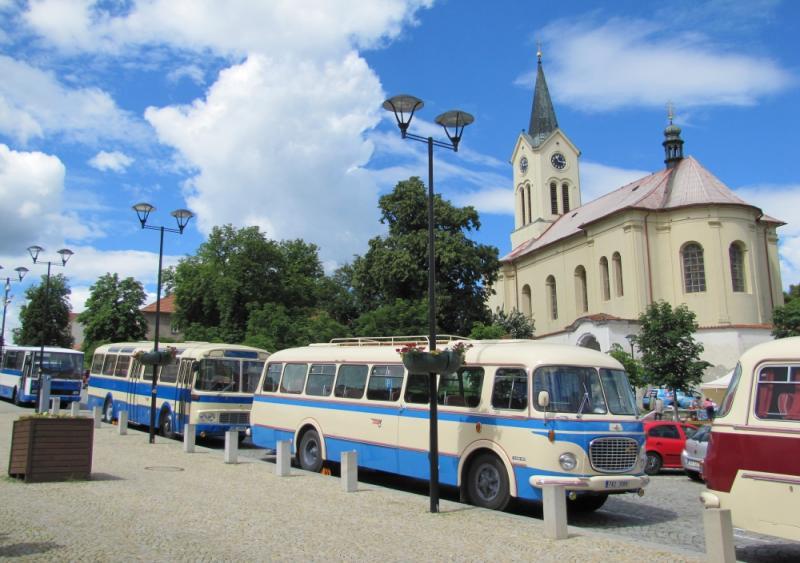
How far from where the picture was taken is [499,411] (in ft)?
37.2

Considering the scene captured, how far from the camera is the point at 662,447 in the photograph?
18.2 meters

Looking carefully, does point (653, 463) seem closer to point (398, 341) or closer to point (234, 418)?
point (398, 341)

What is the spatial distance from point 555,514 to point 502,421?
2.58 m

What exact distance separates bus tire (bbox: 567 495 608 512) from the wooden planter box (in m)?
8.76

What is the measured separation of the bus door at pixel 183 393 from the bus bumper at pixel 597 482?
13.0 metres

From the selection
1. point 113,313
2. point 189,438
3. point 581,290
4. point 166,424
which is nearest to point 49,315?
point 113,313

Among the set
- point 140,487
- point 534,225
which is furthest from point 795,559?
point 534,225

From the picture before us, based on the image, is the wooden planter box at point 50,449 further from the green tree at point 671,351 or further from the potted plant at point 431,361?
the green tree at point 671,351

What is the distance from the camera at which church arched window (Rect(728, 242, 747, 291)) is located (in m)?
46.5

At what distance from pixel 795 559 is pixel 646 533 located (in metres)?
2.04

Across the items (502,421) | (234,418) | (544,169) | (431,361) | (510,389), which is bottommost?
(234,418)

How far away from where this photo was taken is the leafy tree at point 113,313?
60.9 metres

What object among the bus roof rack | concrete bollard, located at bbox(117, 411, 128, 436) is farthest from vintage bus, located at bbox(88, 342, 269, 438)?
the bus roof rack

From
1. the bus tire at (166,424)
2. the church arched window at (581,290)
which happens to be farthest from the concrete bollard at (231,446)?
the church arched window at (581,290)
